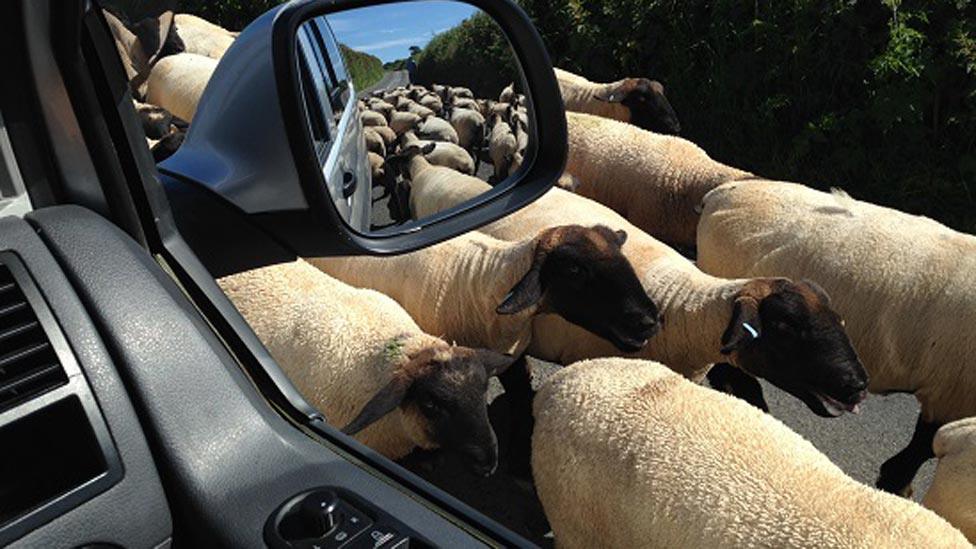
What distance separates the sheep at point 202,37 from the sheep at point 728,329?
8.89m

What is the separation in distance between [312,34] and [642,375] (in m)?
2.31

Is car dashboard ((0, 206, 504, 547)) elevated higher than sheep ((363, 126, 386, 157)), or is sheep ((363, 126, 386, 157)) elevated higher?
car dashboard ((0, 206, 504, 547))

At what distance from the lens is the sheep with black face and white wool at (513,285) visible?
15.0 feet

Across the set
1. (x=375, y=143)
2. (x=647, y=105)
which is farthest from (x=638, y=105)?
(x=375, y=143)

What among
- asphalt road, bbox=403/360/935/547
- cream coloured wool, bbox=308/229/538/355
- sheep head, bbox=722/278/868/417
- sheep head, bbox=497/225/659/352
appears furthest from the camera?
cream coloured wool, bbox=308/229/538/355

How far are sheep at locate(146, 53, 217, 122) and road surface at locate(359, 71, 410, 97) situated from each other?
7997 millimetres

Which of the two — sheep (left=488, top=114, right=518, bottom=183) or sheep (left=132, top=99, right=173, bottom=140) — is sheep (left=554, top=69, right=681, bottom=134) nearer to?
sheep (left=488, top=114, right=518, bottom=183)

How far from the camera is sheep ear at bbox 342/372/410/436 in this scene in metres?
3.56

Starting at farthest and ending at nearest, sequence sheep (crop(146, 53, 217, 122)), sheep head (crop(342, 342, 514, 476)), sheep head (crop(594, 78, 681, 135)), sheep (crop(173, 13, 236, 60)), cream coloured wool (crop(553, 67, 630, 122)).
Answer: sheep (crop(173, 13, 236, 60))
cream coloured wool (crop(553, 67, 630, 122))
sheep head (crop(594, 78, 681, 135))
sheep (crop(146, 53, 217, 122))
sheep head (crop(342, 342, 514, 476))

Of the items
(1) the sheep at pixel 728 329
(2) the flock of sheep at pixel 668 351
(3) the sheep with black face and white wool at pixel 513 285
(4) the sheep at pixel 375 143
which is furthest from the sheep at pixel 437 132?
(3) the sheep with black face and white wool at pixel 513 285

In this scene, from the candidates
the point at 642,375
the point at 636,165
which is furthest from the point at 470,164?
the point at 642,375

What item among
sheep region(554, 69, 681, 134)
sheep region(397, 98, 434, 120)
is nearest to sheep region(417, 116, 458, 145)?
sheep region(397, 98, 434, 120)

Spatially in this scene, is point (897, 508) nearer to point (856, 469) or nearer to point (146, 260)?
point (856, 469)

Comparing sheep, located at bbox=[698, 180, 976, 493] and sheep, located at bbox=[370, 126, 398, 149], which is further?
sheep, located at bbox=[370, 126, 398, 149]
